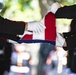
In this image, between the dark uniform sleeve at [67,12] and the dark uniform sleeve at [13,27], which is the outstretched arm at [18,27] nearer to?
the dark uniform sleeve at [13,27]

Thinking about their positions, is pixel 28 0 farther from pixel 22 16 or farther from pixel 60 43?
pixel 60 43

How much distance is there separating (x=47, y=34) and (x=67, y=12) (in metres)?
0.13

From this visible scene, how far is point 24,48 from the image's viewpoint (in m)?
1.26

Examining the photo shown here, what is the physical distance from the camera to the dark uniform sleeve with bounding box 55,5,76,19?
3.03 ft

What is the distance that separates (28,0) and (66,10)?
38cm

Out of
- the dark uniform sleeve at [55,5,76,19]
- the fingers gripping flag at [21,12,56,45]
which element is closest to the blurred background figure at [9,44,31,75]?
the fingers gripping flag at [21,12,56,45]

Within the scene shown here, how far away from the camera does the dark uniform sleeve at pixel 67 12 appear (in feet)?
3.03

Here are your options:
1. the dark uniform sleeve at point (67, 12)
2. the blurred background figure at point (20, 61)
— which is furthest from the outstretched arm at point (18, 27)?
the blurred background figure at point (20, 61)

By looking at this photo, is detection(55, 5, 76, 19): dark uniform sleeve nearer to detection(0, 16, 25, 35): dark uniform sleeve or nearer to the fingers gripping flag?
the fingers gripping flag

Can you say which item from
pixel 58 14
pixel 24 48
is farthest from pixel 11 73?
pixel 58 14

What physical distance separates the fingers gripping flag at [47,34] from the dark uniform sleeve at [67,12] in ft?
0.13

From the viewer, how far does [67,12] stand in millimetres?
933

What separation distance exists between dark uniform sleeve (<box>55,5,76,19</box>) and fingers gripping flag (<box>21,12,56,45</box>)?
39 mm

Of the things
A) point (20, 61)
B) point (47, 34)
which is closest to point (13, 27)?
point (47, 34)
